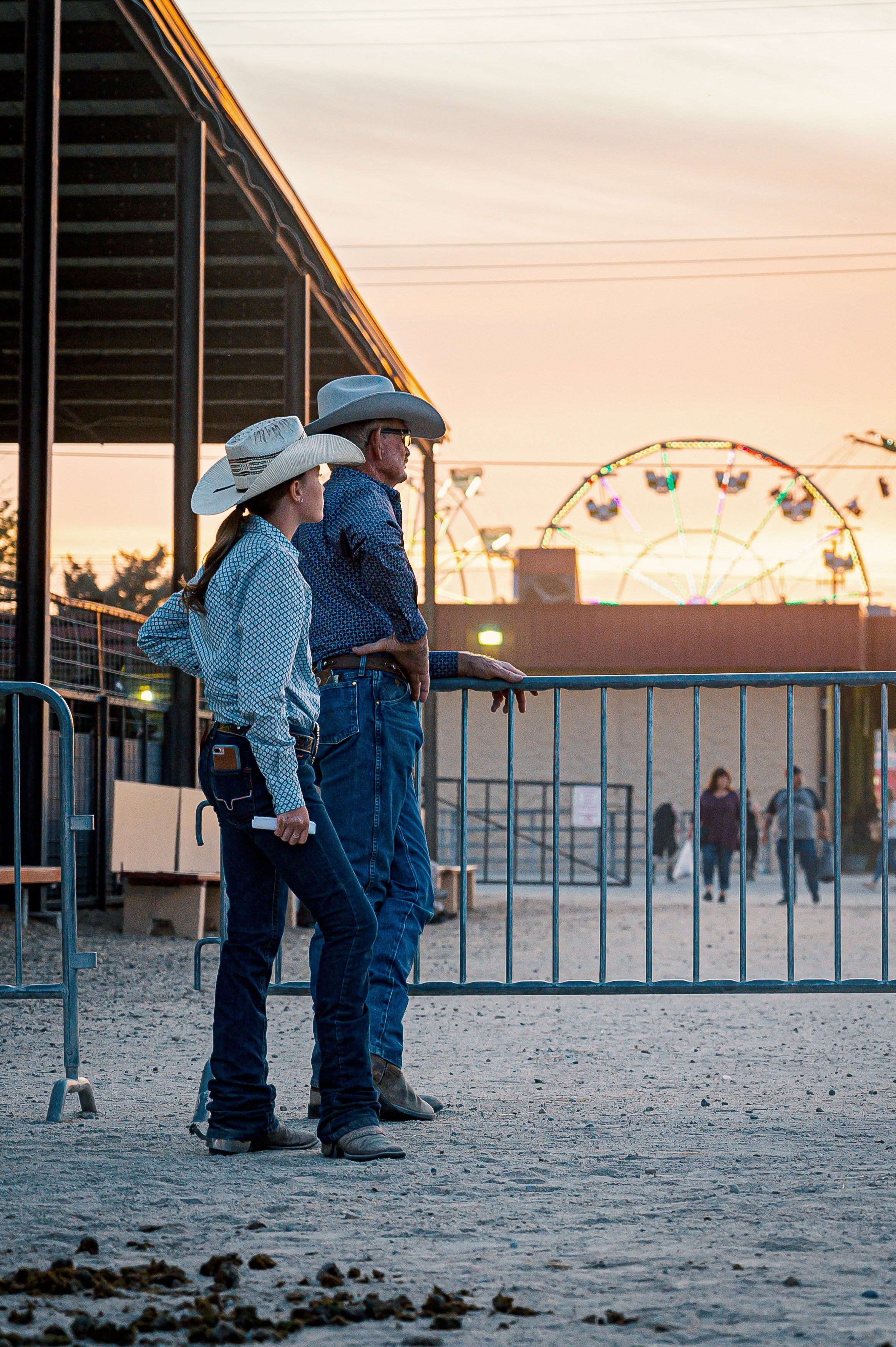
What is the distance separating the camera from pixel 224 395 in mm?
23422

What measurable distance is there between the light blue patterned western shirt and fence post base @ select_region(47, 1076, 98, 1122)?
1349 millimetres

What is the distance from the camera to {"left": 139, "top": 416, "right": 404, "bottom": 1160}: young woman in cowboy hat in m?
3.99

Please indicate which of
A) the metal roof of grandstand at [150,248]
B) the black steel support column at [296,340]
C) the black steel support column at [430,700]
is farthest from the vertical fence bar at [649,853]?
the black steel support column at [430,700]

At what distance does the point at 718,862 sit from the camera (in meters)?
20.2

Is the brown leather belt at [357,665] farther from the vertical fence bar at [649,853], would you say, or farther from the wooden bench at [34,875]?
the wooden bench at [34,875]

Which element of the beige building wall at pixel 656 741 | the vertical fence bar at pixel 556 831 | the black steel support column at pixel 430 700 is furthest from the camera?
the beige building wall at pixel 656 741

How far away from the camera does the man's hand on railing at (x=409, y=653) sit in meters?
4.51

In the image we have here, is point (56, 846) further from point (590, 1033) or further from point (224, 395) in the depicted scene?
point (224, 395)

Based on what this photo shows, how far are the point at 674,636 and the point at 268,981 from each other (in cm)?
3726

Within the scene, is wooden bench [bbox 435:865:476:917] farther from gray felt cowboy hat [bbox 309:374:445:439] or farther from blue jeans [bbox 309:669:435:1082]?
gray felt cowboy hat [bbox 309:374:445:439]

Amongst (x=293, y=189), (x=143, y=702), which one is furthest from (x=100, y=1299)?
(x=293, y=189)

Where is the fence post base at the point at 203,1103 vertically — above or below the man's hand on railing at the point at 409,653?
below

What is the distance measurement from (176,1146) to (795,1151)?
5.30 ft

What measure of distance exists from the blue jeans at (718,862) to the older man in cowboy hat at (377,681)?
1494 centimetres
